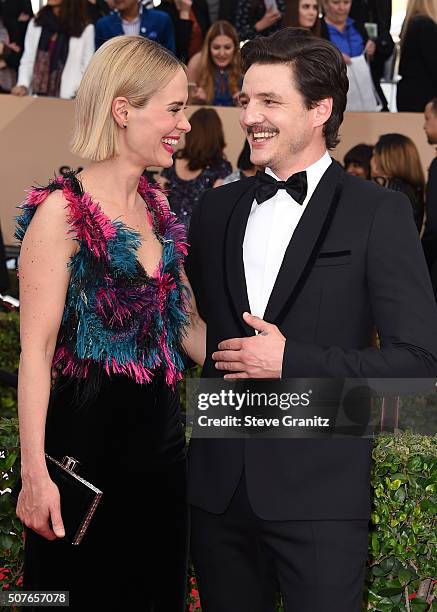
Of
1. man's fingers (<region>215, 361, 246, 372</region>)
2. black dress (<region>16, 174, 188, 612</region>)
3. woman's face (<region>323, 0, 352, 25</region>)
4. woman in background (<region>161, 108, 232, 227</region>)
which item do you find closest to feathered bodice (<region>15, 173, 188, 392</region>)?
black dress (<region>16, 174, 188, 612</region>)

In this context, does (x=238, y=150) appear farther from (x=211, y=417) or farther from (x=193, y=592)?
(x=211, y=417)

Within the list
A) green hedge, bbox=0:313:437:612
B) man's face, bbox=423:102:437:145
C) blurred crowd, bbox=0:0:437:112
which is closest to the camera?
green hedge, bbox=0:313:437:612

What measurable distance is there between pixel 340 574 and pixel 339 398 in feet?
1.59

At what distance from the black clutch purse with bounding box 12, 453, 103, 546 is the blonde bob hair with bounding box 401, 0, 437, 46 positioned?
726 cm

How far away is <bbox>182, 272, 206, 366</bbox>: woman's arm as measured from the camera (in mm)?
3008

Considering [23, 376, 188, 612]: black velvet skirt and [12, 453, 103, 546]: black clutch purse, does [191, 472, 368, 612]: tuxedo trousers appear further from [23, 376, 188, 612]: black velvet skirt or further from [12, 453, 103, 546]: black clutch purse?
[12, 453, 103, 546]: black clutch purse

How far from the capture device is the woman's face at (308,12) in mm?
8891

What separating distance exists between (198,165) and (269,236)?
5764 mm

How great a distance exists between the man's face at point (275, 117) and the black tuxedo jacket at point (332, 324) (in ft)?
0.51

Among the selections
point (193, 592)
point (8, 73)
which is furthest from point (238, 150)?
point (193, 592)

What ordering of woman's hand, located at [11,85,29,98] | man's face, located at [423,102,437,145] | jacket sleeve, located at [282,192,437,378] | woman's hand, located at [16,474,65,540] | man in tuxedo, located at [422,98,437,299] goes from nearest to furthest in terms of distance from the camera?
jacket sleeve, located at [282,192,437,378] < woman's hand, located at [16,474,65,540] < man in tuxedo, located at [422,98,437,299] < man's face, located at [423,102,437,145] < woman's hand, located at [11,85,29,98]

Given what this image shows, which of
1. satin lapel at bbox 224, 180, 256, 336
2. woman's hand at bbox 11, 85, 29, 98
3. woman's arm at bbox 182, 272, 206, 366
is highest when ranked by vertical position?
woman's hand at bbox 11, 85, 29, 98

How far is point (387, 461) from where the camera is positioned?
3361 mm

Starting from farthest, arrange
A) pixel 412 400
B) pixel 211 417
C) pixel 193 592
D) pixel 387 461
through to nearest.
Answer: pixel 412 400, pixel 193 592, pixel 387 461, pixel 211 417
